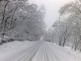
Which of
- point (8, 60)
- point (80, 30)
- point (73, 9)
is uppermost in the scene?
point (73, 9)

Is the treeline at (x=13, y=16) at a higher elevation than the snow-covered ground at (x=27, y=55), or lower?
higher

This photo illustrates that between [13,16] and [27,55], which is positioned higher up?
[13,16]

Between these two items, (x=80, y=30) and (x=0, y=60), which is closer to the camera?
(x=0, y=60)

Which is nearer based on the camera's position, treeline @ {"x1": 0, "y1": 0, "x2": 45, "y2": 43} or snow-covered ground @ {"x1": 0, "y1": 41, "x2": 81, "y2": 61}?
snow-covered ground @ {"x1": 0, "y1": 41, "x2": 81, "y2": 61}

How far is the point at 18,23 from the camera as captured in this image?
3356 centimetres

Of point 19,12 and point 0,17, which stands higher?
point 19,12

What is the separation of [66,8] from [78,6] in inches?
63.1

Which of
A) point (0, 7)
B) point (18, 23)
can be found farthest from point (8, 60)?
point (18, 23)

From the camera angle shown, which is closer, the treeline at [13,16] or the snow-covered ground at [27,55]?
the snow-covered ground at [27,55]

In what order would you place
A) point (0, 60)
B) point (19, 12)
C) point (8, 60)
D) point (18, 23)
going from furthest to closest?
point (18, 23) < point (19, 12) < point (8, 60) < point (0, 60)

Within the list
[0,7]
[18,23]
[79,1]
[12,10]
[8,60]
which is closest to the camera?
[8,60]

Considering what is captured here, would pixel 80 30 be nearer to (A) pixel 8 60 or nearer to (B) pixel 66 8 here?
(B) pixel 66 8

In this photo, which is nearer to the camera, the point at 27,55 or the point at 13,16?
the point at 27,55

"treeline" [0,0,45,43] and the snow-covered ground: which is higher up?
"treeline" [0,0,45,43]
